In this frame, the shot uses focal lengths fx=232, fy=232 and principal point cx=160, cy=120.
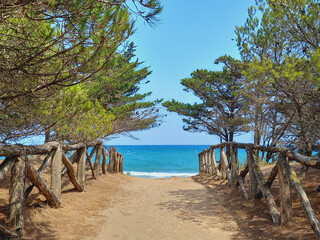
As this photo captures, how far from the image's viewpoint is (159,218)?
4.21 meters

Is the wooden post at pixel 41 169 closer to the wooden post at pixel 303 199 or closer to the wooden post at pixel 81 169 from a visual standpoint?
the wooden post at pixel 81 169

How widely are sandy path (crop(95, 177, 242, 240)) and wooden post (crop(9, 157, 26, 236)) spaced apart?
975 mm

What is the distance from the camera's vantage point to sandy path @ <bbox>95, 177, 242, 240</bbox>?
3434 mm

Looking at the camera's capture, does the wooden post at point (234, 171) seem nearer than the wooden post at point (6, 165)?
No

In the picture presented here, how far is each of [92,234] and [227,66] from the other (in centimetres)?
1471

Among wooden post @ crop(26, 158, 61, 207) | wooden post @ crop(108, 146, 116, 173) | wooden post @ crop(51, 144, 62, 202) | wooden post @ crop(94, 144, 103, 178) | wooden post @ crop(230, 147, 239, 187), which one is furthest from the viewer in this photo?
wooden post @ crop(108, 146, 116, 173)

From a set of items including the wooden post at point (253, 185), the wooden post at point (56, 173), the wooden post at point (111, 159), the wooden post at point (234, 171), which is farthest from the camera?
the wooden post at point (111, 159)

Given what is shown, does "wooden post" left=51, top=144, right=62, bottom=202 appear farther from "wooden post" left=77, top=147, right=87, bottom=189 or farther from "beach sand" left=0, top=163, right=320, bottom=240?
"wooden post" left=77, top=147, right=87, bottom=189

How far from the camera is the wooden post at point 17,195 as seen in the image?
285 centimetres

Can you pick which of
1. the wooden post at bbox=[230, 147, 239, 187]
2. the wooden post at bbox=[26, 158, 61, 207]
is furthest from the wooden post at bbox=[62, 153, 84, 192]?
the wooden post at bbox=[230, 147, 239, 187]

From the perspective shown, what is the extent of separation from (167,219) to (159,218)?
0.52ft

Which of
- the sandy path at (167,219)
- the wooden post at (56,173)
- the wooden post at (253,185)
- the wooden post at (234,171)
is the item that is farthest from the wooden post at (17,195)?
the wooden post at (234,171)

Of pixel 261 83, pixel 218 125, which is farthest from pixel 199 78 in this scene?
pixel 261 83

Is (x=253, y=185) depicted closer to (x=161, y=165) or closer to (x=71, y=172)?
(x=71, y=172)
